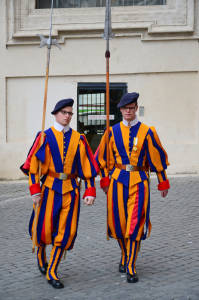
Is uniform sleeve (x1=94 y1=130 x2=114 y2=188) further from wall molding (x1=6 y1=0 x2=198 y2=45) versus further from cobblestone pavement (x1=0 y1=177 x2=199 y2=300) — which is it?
wall molding (x1=6 y1=0 x2=198 y2=45)

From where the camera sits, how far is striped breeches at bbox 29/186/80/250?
535 cm

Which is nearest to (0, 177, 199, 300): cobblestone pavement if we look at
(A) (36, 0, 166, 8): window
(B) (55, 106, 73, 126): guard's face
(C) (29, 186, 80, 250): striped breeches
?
(C) (29, 186, 80, 250): striped breeches

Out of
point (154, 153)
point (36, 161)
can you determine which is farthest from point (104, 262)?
point (36, 161)

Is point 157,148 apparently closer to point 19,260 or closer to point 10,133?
point 19,260

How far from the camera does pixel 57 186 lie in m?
5.38

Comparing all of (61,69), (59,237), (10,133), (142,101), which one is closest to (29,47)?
(61,69)

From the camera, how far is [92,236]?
24.7 feet

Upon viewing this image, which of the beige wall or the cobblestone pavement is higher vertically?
the beige wall

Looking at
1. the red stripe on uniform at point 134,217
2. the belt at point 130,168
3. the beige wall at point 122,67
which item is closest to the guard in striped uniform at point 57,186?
the belt at point 130,168

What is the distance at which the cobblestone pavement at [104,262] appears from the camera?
5.20m

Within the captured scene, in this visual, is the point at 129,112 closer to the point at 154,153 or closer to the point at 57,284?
the point at 154,153

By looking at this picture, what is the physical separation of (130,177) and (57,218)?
0.83 meters

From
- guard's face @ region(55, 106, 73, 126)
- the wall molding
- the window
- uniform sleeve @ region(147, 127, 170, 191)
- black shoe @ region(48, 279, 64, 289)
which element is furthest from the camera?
the window

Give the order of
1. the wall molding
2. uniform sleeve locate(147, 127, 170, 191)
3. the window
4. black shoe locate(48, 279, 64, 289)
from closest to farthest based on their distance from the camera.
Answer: black shoe locate(48, 279, 64, 289) < uniform sleeve locate(147, 127, 170, 191) < the wall molding < the window
